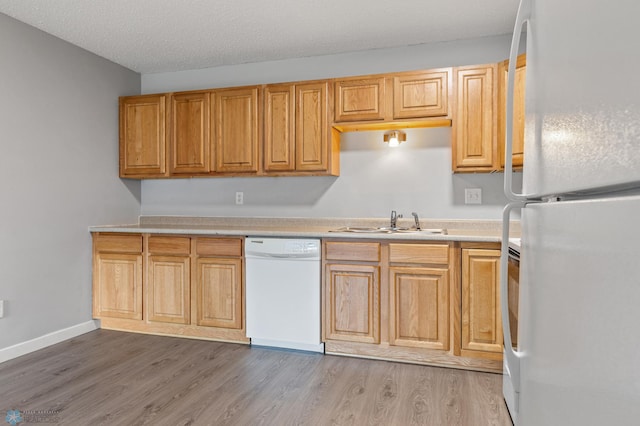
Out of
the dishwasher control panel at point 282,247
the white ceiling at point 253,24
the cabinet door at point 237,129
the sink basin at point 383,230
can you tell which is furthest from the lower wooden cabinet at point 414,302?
the white ceiling at point 253,24

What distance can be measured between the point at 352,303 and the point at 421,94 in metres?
1.70

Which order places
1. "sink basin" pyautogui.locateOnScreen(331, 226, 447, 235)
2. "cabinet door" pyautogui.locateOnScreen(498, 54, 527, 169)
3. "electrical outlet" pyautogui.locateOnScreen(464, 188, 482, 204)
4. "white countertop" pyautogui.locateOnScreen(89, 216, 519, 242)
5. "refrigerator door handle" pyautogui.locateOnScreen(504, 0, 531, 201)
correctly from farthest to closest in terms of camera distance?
"electrical outlet" pyautogui.locateOnScreen(464, 188, 482, 204) → "sink basin" pyautogui.locateOnScreen(331, 226, 447, 235) → "white countertop" pyautogui.locateOnScreen(89, 216, 519, 242) → "cabinet door" pyautogui.locateOnScreen(498, 54, 527, 169) → "refrigerator door handle" pyautogui.locateOnScreen(504, 0, 531, 201)

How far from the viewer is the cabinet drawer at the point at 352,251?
2932 mm

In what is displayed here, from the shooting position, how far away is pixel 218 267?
326 cm

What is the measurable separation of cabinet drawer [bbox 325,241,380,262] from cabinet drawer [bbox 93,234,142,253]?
1.71 meters

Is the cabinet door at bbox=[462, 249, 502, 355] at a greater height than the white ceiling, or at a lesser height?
lesser

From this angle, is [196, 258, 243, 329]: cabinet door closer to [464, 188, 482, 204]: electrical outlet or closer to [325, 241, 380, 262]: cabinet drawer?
[325, 241, 380, 262]: cabinet drawer

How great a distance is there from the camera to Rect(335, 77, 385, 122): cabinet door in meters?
3.21

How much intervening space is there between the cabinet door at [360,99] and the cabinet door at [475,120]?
59cm

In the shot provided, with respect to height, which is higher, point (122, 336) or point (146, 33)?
point (146, 33)

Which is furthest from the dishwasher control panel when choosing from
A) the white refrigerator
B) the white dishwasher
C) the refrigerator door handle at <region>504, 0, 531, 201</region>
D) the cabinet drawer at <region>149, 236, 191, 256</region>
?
the white refrigerator

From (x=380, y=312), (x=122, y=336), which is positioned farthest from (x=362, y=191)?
(x=122, y=336)

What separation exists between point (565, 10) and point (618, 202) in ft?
1.11

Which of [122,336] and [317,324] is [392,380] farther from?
[122,336]
